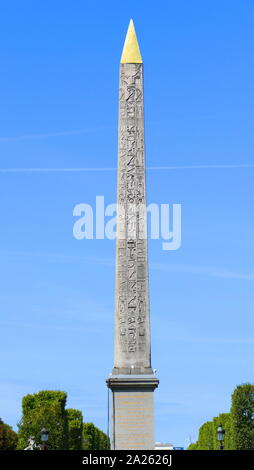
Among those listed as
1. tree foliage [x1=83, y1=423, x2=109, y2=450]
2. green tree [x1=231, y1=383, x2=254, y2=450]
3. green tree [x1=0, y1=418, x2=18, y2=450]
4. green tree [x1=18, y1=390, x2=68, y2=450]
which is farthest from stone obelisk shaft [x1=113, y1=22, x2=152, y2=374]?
tree foliage [x1=83, y1=423, x2=109, y2=450]

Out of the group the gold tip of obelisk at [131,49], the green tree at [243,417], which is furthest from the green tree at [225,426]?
the gold tip of obelisk at [131,49]

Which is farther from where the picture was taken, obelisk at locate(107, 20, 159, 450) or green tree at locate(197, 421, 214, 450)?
green tree at locate(197, 421, 214, 450)

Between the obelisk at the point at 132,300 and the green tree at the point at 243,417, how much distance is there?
29075mm

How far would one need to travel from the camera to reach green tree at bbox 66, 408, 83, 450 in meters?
79.9

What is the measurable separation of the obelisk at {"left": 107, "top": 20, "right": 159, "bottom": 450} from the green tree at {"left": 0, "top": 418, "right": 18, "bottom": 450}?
132 ft

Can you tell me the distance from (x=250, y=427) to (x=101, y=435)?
165ft

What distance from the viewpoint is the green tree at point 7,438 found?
73.9 metres

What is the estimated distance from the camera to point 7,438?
75.1 metres

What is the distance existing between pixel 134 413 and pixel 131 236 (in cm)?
532

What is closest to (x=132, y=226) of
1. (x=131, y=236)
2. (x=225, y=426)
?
(x=131, y=236)

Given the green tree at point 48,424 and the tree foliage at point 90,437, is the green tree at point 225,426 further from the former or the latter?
the tree foliage at point 90,437

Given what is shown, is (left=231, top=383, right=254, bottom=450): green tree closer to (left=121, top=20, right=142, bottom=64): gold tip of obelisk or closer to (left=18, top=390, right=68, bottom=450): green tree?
(left=18, top=390, right=68, bottom=450): green tree
